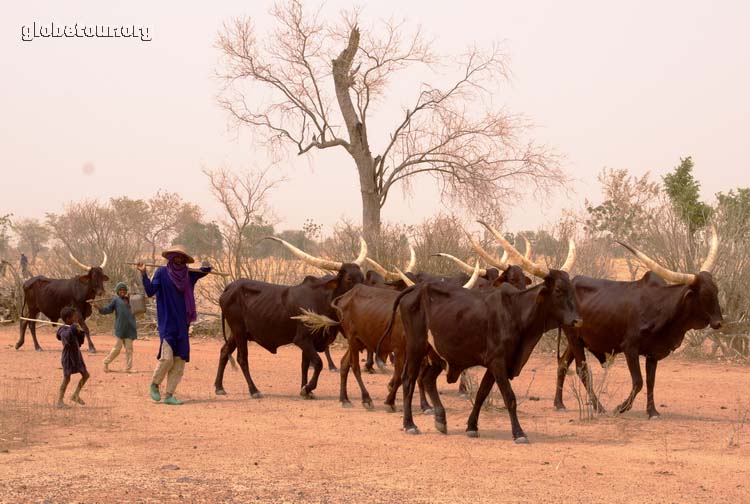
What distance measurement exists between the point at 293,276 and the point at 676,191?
1512cm

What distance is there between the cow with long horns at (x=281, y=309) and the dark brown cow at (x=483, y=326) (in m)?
2.58

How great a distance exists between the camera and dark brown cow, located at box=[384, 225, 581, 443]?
26.6ft

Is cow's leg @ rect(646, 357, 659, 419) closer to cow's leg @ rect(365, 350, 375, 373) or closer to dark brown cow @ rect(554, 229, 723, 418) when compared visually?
dark brown cow @ rect(554, 229, 723, 418)

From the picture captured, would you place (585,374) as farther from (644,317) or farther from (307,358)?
(307,358)

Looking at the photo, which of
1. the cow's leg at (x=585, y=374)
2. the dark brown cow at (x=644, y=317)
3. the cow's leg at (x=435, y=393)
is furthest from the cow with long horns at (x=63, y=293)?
the dark brown cow at (x=644, y=317)

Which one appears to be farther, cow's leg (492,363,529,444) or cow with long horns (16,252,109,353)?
cow with long horns (16,252,109,353)

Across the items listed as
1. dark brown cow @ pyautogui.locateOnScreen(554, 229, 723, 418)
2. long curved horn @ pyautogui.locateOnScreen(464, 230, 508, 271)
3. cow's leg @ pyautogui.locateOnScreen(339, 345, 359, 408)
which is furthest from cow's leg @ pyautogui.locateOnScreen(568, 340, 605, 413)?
cow's leg @ pyautogui.locateOnScreen(339, 345, 359, 408)

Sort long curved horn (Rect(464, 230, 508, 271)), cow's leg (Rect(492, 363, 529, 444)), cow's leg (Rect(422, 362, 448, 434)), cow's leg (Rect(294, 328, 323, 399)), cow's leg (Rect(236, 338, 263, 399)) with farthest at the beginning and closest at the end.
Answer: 1. cow's leg (Rect(236, 338, 263, 399))
2. cow's leg (Rect(294, 328, 323, 399))
3. long curved horn (Rect(464, 230, 508, 271))
4. cow's leg (Rect(422, 362, 448, 434))
5. cow's leg (Rect(492, 363, 529, 444))

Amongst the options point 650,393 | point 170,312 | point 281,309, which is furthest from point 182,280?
point 650,393

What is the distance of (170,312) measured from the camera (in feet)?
34.1

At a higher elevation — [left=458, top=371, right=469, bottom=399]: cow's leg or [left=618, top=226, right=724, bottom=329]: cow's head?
[left=618, top=226, right=724, bottom=329]: cow's head

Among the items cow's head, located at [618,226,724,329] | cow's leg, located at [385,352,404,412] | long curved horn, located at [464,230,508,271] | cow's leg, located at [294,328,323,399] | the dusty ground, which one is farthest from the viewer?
cow's leg, located at [294,328,323,399]

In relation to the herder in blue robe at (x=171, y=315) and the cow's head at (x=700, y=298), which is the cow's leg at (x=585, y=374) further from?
the herder in blue robe at (x=171, y=315)

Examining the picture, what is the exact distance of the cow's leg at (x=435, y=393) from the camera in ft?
28.2
